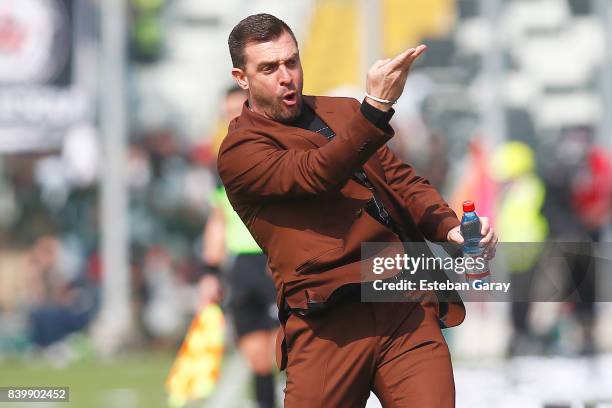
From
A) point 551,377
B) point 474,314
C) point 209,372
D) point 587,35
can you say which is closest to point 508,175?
point 474,314

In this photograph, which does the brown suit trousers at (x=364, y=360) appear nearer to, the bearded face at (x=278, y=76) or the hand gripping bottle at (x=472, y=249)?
the hand gripping bottle at (x=472, y=249)

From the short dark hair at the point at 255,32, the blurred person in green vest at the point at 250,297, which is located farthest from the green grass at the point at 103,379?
the short dark hair at the point at 255,32

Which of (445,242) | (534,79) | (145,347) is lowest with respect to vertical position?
(145,347)

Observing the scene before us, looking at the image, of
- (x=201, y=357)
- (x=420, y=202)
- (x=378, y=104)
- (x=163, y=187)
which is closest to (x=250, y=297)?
(x=201, y=357)

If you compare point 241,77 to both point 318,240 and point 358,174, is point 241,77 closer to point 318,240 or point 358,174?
point 358,174

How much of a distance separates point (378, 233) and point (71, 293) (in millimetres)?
12048

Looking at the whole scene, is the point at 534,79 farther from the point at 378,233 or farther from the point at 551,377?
the point at 378,233

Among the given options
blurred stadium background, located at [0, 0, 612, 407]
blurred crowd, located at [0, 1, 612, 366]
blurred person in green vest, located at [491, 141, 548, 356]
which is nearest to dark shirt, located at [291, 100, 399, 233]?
blurred person in green vest, located at [491, 141, 548, 356]

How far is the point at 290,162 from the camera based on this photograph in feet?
15.7

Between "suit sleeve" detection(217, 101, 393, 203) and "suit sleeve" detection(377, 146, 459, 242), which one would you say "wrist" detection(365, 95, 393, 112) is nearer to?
"suit sleeve" detection(217, 101, 393, 203)

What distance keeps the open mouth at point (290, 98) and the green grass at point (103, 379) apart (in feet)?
18.7

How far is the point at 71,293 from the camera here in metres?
16.5

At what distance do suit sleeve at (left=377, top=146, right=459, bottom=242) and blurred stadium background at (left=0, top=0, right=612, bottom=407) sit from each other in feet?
31.2

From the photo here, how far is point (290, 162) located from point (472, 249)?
0.78 m
